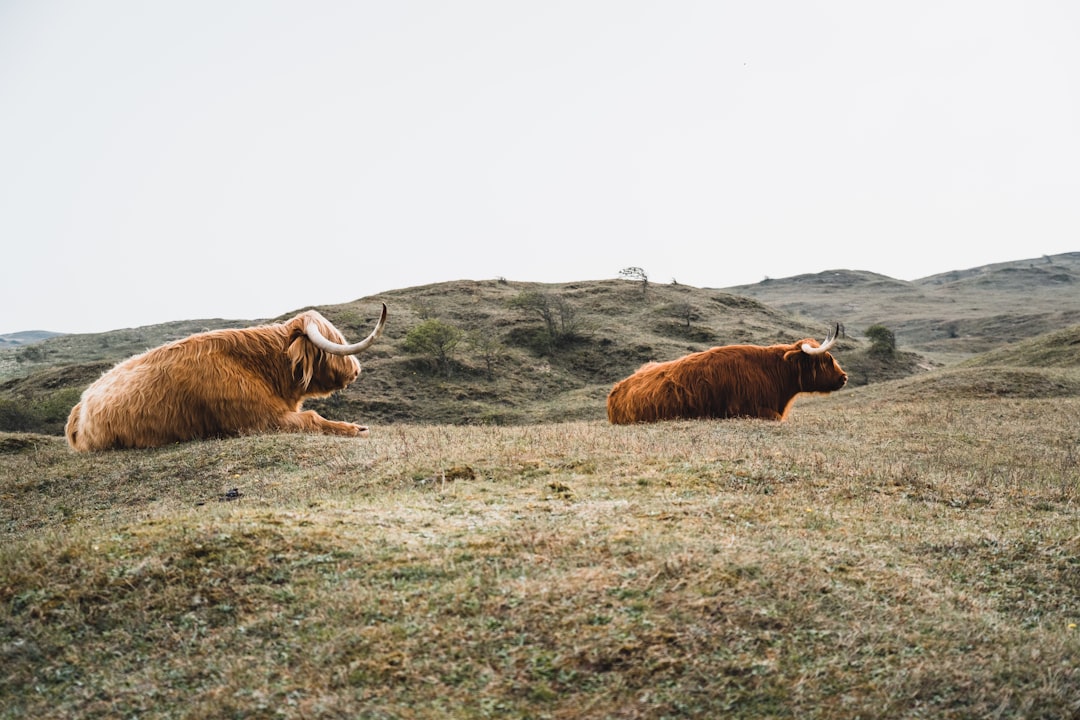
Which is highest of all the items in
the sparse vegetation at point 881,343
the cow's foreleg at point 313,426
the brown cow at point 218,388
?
the brown cow at point 218,388

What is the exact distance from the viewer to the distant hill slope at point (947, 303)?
205ft

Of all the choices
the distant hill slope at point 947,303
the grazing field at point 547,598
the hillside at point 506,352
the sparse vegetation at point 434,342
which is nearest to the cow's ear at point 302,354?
the grazing field at point 547,598

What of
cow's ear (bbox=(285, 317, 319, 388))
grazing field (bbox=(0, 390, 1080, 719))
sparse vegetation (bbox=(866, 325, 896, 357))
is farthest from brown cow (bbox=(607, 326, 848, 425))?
sparse vegetation (bbox=(866, 325, 896, 357))

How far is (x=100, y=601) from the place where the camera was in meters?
4.70

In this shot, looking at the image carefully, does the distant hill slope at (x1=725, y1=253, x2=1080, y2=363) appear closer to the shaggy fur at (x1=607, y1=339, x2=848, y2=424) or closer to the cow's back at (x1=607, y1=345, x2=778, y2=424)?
the shaggy fur at (x1=607, y1=339, x2=848, y2=424)

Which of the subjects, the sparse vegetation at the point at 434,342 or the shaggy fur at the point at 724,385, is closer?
the shaggy fur at the point at 724,385

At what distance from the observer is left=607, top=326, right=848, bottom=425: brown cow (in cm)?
1483

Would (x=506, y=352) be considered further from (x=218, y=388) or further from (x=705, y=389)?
(x=218, y=388)

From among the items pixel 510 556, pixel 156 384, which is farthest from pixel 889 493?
pixel 156 384

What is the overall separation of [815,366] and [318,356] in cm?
973

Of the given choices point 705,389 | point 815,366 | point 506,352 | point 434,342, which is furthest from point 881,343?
point 705,389

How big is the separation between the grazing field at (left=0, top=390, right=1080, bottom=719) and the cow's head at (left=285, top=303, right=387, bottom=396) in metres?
3.61

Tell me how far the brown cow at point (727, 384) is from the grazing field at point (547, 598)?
6.82 m

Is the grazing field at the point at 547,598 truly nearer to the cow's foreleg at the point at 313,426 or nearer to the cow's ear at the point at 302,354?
the cow's foreleg at the point at 313,426
